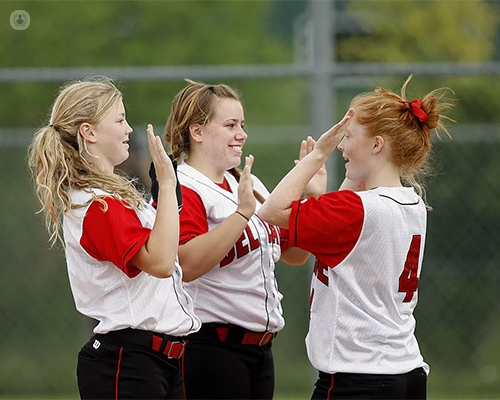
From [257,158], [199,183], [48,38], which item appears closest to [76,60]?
[48,38]

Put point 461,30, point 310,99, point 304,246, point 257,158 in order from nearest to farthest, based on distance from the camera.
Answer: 1. point 304,246
2. point 310,99
3. point 257,158
4. point 461,30

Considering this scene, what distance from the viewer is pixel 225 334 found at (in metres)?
3.08

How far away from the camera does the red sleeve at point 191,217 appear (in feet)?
9.57

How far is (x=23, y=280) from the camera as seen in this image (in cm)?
512

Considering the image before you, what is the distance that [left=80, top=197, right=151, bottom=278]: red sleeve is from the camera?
2500mm

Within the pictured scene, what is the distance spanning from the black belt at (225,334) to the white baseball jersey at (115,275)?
1.04ft

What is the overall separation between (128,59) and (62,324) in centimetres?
530

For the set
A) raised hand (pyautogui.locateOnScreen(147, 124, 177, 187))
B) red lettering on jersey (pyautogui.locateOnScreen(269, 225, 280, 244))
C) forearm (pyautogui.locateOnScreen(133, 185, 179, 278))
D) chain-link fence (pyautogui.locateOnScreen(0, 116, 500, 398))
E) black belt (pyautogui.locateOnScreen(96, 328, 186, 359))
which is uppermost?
raised hand (pyautogui.locateOnScreen(147, 124, 177, 187))

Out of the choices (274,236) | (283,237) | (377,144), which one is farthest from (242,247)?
(377,144)

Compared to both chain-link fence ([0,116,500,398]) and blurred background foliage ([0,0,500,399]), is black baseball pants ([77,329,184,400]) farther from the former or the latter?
chain-link fence ([0,116,500,398])

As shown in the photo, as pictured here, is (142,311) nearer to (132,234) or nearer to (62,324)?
(132,234)

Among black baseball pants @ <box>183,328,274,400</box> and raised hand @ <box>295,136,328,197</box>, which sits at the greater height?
raised hand @ <box>295,136,328,197</box>

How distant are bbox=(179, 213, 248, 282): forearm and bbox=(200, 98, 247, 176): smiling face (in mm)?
392

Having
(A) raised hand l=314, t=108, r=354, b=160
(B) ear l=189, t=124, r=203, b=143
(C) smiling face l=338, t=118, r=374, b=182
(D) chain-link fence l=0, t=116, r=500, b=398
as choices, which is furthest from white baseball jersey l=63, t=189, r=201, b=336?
(D) chain-link fence l=0, t=116, r=500, b=398
